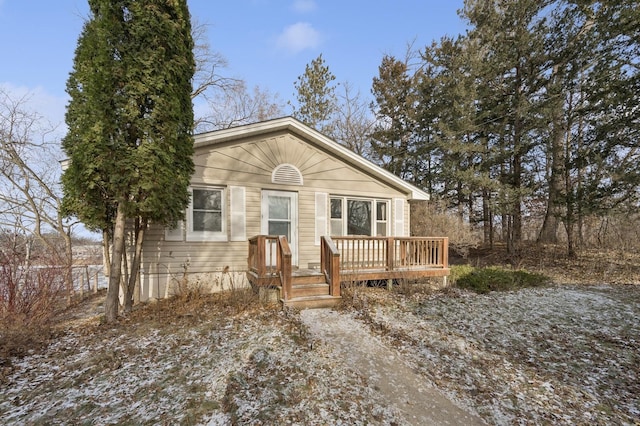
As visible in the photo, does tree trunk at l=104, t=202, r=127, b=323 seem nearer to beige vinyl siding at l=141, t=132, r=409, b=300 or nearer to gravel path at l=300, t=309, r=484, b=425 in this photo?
beige vinyl siding at l=141, t=132, r=409, b=300

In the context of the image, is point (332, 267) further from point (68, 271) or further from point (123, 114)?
point (68, 271)

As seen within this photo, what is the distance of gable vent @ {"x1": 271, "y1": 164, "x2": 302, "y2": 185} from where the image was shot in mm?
7528

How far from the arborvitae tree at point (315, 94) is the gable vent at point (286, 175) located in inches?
482

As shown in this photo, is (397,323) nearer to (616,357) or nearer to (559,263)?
(616,357)

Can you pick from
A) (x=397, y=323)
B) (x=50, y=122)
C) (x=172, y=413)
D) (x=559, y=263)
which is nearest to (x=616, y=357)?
(x=397, y=323)

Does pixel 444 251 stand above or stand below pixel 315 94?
below

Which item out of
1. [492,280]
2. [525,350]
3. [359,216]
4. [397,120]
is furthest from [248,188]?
[397,120]

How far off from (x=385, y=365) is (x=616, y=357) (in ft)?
11.0

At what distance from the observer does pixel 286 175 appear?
7.64 m

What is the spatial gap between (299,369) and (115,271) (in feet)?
12.2

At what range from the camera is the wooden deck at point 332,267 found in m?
5.64

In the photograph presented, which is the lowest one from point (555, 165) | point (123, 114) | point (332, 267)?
point (332, 267)

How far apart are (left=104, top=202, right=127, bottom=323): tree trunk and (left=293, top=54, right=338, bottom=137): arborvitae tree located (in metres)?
15.4

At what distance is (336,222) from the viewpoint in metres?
8.31
